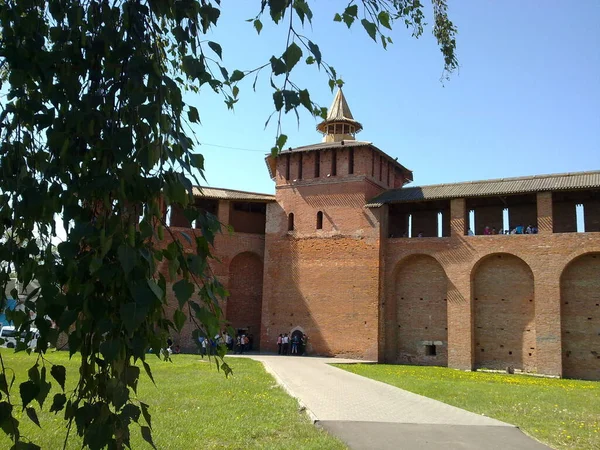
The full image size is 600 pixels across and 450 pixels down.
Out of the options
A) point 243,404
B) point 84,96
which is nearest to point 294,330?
point 243,404

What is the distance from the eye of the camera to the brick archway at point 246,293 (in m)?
25.6

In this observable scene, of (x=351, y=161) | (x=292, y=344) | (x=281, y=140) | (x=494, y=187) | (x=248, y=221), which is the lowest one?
Answer: (x=292, y=344)

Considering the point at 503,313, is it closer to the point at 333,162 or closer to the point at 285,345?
the point at 285,345

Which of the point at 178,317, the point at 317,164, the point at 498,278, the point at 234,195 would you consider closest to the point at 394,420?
the point at 178,317

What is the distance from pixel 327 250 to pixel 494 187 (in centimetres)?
749

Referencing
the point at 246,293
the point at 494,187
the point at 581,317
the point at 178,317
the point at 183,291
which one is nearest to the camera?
the point at 183,291

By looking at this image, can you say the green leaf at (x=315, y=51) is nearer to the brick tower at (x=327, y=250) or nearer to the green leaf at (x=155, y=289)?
the green leaf at (x=155, y=289)

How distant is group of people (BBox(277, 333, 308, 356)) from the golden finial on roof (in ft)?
36.6

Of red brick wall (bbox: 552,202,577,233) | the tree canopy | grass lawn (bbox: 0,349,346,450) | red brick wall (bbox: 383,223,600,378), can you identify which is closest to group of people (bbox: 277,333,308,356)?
red brick wall (bbox: 383,223,600,378)

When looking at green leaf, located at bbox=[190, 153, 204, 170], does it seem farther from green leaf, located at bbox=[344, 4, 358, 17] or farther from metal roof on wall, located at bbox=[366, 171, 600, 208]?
metal roof on wall, located at bbox=[366, 171, 600, 208]

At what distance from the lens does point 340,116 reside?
29.6m

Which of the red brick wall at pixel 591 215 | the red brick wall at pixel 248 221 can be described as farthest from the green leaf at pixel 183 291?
the red brick wall at pixel 248 221

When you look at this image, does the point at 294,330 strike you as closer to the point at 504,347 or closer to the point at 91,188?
the point at 504,347

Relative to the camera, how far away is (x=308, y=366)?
18047mm
